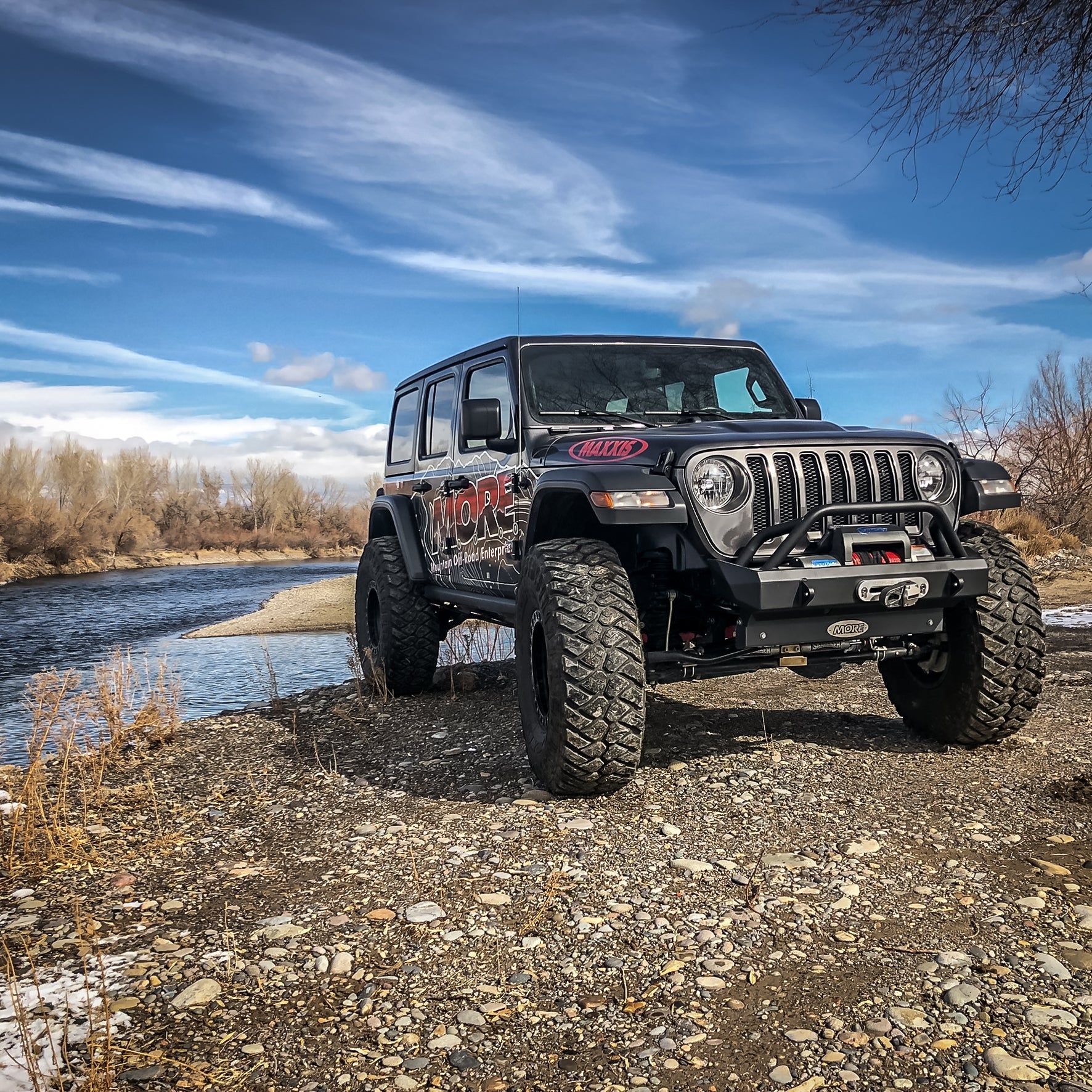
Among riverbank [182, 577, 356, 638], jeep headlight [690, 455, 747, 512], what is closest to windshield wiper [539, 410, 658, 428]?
jeep headlight [690, 455, 747, 512]

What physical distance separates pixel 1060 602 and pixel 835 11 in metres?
9.27

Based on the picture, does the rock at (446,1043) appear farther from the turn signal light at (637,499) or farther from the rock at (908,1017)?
the turn signal light at (637,499)

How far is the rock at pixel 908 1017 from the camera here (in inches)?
98.0

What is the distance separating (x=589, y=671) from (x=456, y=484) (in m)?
2.61

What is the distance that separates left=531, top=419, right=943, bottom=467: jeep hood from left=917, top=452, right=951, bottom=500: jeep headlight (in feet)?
0.25

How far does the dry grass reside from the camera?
13.7 ft

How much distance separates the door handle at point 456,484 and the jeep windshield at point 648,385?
0.94m

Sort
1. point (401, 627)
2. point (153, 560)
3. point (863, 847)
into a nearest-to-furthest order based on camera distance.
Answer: point (863, 847) → point (401, 627) → point (153, 560)

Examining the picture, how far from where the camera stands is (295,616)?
693 inches

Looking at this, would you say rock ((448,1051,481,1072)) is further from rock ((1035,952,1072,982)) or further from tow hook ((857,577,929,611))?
tow hook ((857,577,929,611))

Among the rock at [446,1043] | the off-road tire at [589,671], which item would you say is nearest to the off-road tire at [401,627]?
the off-road tire at [589,671]

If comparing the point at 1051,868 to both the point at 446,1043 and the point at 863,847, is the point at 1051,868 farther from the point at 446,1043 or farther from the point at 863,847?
the point at 446,1043

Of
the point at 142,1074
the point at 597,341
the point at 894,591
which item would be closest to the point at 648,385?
the point at 597,341

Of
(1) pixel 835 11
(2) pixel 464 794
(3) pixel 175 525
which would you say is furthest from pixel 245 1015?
(3) pixel 175 525
